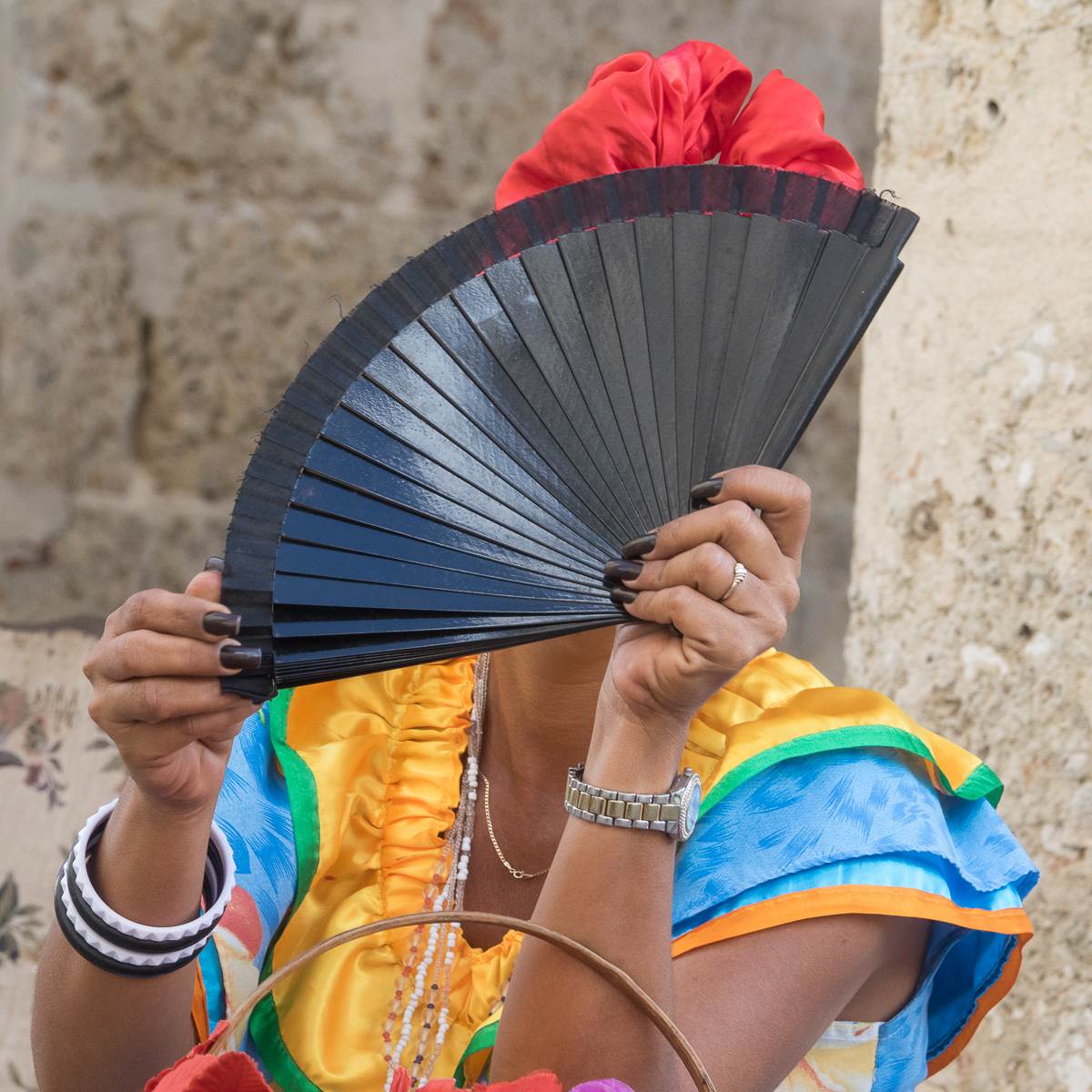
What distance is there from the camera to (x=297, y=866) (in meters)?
1.14

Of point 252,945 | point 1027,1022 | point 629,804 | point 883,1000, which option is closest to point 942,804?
point 883,1000

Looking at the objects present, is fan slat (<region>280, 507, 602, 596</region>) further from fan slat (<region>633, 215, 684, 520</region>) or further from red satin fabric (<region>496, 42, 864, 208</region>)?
red satin fabric (<region>496, 42, 864, 208</region>)

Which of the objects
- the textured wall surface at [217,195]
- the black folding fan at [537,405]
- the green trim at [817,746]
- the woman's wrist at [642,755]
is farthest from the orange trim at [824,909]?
the textured wall surface at [217,195]

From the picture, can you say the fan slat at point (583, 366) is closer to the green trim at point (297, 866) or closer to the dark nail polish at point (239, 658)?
the dark nail polish at point (239, 658)

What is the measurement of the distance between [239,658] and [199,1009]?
53 cm

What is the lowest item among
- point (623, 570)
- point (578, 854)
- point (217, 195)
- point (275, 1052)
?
point (275, 1052)

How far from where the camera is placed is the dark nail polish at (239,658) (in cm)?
75

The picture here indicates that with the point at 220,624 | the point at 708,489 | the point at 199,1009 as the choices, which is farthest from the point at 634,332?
the point at 199,1009

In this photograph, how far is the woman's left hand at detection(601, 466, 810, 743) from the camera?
766 millimetres

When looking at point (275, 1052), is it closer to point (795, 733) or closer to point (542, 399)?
point (795, 733)

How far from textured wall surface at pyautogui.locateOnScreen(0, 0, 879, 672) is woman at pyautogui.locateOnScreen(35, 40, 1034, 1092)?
76cm

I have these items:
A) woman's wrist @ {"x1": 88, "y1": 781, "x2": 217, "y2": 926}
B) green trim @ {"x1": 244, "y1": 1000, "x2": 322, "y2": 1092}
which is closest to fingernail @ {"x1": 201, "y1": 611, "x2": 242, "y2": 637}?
woman's wrist @ {"x1": 88, "y1": 781, "x2": 217, "y2": 926}

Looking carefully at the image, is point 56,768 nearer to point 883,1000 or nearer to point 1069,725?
point 883,1000

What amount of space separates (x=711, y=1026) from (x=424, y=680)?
52 centimetres
